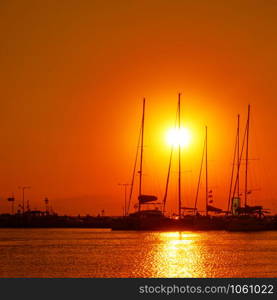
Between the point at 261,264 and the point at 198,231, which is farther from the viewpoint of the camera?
the point at 198,231

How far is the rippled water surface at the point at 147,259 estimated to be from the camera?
6425 cm

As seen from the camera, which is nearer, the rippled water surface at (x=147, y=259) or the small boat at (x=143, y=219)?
the rippled water surface at (x=147, y=259)

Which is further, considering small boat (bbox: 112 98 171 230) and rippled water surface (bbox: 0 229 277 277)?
→ small boat (bbox: 112 98 171 230)

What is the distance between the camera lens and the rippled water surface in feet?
211

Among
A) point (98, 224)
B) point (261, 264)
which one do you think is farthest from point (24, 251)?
point (98, 224)

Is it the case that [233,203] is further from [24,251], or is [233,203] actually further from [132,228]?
[24,251]

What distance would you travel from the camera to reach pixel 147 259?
7556 cm
